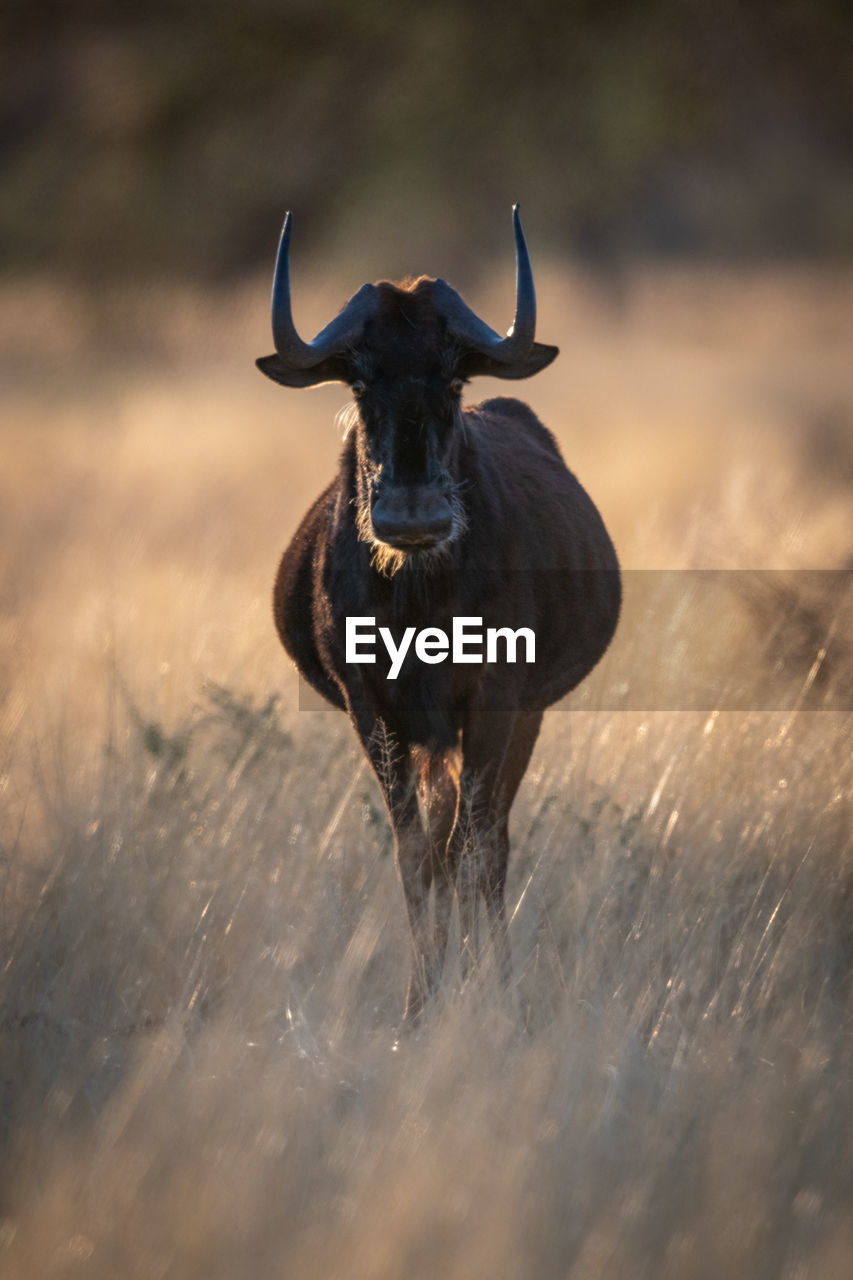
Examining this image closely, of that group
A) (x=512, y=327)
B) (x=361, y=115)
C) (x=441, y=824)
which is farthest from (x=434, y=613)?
(x=361, y=115)

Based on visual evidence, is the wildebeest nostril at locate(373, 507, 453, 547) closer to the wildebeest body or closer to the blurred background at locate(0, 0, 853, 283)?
the wildebeest body

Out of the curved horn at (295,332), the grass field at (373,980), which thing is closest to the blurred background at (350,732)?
the grass field at (373,980)

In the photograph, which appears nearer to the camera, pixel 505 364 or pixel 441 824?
pixel 505 364

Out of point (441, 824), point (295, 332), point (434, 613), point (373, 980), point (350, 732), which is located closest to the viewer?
point (373, 980)

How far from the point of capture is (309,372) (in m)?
5.54

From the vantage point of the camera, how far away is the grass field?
3.46 m

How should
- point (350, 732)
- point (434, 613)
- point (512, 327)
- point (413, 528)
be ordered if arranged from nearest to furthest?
point (413, 528), point (512, 327), point (434, 613), point (350, 732)

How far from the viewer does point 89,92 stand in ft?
43.2

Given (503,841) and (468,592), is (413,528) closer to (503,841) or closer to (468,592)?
(468,592)

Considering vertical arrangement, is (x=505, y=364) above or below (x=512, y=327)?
below

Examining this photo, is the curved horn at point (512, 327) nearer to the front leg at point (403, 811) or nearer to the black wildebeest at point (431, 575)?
the black wildebeest at point (431, 575)

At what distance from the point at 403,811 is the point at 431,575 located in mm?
945

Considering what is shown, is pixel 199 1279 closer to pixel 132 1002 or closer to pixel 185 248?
pixel 132 1002

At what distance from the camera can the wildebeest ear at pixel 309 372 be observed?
5.49m
